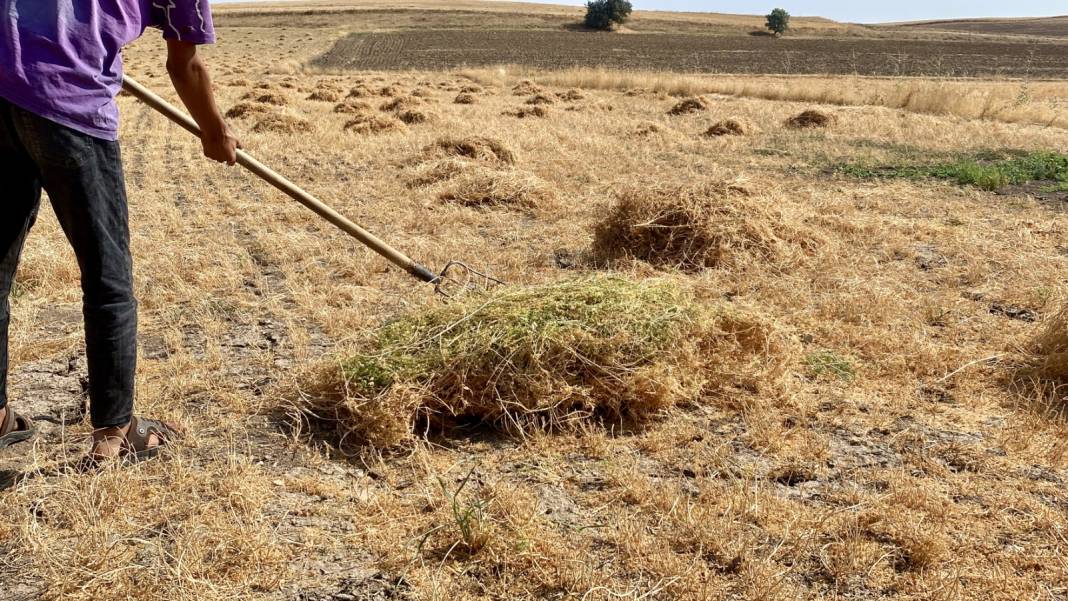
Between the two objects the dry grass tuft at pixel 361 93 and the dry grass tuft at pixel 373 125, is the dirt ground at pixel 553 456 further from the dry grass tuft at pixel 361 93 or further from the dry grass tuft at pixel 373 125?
the dry grass tuft at pixel 361 93

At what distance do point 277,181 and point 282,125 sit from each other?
8.67m

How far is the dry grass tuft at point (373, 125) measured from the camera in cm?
1083

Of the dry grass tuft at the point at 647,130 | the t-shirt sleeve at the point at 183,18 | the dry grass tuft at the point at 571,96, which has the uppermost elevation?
the t-shirt sleeve at the point at 183,18

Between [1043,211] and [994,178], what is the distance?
1066 millimetres

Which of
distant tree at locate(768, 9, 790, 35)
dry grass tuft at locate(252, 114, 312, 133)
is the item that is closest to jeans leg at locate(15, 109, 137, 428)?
dry grass tuft at locate(252, 114, 312, 133)

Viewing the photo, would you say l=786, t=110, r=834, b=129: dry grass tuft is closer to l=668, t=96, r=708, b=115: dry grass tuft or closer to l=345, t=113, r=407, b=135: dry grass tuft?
l=668, t=96, r=708, b=115: dry grass tuft

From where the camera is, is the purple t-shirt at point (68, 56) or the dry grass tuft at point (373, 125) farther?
the dry grass tuft at point (373, 125)

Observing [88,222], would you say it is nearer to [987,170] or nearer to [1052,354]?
[1052,354]

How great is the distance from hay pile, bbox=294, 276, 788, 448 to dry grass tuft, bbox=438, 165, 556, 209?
361 cm

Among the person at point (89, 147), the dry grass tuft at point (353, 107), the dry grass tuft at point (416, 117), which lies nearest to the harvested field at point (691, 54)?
the dry grass tuft at point (353, 107)

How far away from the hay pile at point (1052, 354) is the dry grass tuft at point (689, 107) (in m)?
11.2

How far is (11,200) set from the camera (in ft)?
7.52

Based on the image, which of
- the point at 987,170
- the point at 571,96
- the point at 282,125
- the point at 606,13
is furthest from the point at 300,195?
the point at 606,13

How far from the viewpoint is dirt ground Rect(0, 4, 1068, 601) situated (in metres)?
2.08
